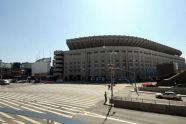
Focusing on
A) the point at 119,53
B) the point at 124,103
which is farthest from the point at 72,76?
the point at 124,103

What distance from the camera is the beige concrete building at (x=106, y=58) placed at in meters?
→ 133

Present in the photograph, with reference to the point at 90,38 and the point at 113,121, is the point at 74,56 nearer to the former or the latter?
the point at 90,38

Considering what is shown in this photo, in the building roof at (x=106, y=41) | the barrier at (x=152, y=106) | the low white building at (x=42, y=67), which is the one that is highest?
the building roof at (x=106, y=41)

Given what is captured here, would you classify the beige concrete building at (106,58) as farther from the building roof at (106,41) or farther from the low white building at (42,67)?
the low white building at (42,67)

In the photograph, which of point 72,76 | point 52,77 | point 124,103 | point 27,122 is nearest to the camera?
point 27,122

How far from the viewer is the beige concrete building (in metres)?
133

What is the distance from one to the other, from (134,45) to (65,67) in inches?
1891

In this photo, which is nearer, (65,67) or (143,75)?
(143,75)

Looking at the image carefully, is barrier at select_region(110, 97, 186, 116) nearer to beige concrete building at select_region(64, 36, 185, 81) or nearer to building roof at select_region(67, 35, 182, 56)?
beige concrete building at select_region(64, 36, 185, 81)

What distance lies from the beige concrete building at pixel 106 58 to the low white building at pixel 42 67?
935 inches

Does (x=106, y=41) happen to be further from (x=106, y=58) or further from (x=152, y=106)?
(x=152, y=106)

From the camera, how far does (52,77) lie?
521 feet

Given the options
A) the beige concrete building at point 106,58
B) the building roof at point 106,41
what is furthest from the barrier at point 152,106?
the building roof at point 106,41

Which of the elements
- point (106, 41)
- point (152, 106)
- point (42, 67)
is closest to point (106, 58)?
point (106, 41)
